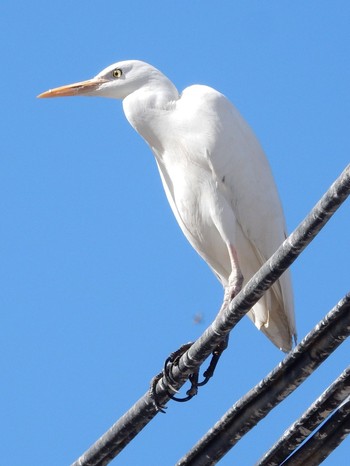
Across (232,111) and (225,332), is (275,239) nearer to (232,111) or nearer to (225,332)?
(232,111)

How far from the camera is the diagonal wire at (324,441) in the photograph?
398 centimetres

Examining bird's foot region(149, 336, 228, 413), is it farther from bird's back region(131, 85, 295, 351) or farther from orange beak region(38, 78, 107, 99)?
orange beak region(38, 78, 107, 99)

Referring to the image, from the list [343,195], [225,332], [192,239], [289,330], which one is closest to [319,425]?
[225,332]

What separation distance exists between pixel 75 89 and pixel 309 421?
15.6ft

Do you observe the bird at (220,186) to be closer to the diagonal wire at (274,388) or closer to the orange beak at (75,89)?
the orange beak at (75,89)

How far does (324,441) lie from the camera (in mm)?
4008

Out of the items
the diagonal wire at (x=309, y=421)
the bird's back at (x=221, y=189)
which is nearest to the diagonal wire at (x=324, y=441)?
the diagonal wire at (x=309, y=421)

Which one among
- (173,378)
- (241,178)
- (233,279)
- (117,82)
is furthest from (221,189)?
(173,378)

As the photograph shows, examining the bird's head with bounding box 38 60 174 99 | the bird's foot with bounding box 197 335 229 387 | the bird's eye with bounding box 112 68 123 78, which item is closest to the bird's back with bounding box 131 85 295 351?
the bird's head with bounding box 38 60 174 99

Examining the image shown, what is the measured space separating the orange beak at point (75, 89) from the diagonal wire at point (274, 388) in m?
4.41

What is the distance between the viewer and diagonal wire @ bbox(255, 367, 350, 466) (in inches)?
153

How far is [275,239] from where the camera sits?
730 cm

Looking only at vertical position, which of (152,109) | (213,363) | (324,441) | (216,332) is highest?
(152,109)

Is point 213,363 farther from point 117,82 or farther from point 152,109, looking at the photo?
point 117,82
